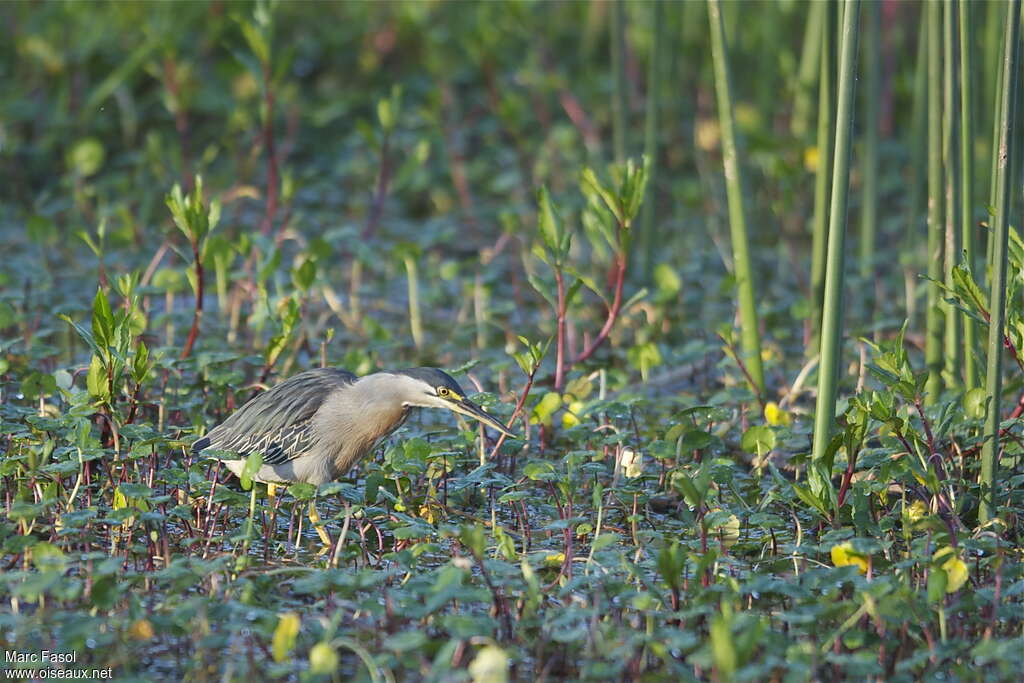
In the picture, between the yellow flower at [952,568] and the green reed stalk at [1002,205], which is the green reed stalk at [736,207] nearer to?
the green reed stalk at [1002,205]

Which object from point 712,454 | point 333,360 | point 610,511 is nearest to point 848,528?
point 610,511

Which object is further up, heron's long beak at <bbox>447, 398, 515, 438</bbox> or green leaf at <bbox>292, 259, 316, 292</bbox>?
green leaf at <bbox>292, 259, 316, 292</bbox>

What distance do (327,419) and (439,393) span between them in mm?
374

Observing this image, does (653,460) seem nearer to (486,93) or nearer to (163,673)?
(163,673)

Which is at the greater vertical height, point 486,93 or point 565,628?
point 486,93

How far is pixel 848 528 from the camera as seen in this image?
427 cm

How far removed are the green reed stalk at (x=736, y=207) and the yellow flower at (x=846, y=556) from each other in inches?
60.7

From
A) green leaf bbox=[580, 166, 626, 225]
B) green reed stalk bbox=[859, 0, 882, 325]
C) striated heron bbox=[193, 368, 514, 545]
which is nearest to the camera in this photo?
striated heron bbox=[193, 368, 514, 545]

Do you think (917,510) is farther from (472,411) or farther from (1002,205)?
(472,411)

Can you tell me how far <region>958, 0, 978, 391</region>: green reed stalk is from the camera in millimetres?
4676

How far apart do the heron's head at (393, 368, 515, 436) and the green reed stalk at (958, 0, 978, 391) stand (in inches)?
61.3

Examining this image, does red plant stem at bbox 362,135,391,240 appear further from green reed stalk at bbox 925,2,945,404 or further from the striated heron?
green reed stalk at bbox 925,2,945,404

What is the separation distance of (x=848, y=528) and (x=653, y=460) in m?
1.26

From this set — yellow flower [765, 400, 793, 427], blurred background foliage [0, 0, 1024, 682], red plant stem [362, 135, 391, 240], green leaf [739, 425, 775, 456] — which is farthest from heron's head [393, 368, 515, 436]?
red plant stem [362, 135, 391, 240]
